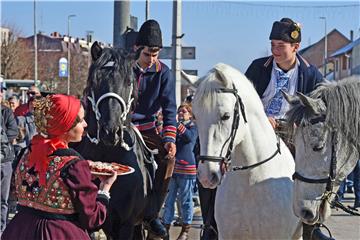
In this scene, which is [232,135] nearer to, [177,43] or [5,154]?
[5,154]

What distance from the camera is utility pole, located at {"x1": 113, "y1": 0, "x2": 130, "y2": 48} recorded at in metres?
8.73

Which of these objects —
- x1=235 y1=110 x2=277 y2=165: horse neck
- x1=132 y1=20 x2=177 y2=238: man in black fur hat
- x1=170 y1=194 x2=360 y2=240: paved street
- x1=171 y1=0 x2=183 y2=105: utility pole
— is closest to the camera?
x1=235 y1=110 x2=277 y2=165: horse neck

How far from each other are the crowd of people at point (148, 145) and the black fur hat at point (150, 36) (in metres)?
0.01

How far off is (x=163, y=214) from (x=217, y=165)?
239 inches

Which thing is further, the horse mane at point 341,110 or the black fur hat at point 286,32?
the black fur hat at point 286,32

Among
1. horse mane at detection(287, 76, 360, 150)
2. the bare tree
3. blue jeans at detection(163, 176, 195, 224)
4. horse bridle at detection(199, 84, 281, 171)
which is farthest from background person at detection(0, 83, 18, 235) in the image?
the bare tree

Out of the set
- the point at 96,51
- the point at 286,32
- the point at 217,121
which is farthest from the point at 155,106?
the point at 217,121

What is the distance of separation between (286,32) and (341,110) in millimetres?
1600

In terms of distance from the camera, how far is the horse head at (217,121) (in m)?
4.74

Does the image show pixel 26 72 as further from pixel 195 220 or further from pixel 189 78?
pixel 189 78

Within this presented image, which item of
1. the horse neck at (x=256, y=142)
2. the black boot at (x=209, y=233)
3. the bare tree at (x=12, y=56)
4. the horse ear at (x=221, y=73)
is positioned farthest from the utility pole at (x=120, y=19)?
the bare tree at (x=12, y=56)

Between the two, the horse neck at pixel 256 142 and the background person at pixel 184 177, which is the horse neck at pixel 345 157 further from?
the background person at pixel 184 177

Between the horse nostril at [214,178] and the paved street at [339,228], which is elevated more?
the horse nostril at [214,178]

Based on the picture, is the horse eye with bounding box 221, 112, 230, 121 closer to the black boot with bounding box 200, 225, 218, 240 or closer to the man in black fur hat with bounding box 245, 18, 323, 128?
the man in black fur hat with bounding box 245, 18, 323, 128
